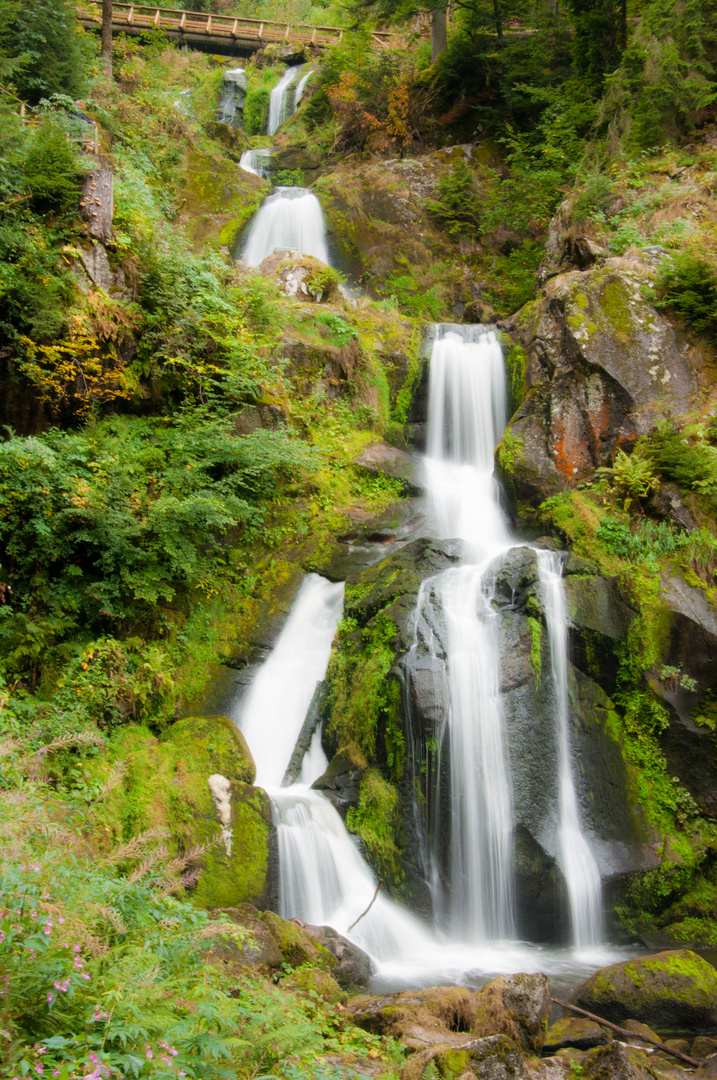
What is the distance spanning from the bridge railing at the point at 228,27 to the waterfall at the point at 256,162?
295 inches

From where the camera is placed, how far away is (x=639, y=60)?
1534 cm

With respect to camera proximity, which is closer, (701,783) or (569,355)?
(701,783)

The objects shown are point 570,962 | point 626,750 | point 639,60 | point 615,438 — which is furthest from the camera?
point 639,60

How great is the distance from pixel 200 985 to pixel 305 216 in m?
18.5

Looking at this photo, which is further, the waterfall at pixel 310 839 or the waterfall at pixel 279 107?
the waterfall at pixel 279 107

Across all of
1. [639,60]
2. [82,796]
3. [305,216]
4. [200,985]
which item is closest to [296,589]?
[82,796]

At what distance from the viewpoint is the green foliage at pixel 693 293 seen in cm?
1138

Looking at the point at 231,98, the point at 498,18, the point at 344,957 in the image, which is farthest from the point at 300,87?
the point at 344,957

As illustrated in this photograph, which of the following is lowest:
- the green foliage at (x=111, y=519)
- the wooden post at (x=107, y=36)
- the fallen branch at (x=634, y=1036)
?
the fallen branch at (x=634, y=1036)

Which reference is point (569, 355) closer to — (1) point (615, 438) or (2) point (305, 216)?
(1) point (615, 438)

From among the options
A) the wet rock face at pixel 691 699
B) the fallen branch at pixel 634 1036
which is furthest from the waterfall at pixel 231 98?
the fallen branch at pixel 634 1036

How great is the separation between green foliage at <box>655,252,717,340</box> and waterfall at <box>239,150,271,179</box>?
1456 cm

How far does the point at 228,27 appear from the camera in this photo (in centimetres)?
2827

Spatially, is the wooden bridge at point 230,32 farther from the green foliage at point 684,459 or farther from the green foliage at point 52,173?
the green foliage at point 684,459
